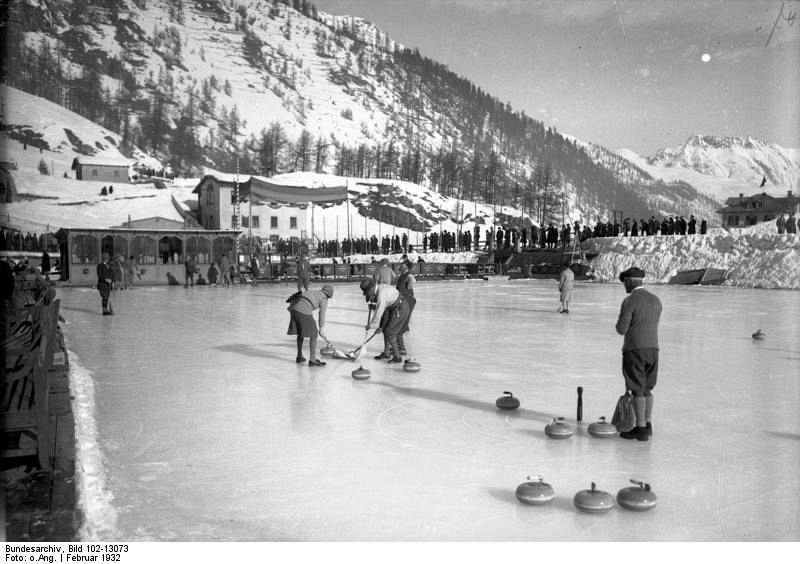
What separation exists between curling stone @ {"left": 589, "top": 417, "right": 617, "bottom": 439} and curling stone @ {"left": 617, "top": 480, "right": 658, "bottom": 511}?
1413mm

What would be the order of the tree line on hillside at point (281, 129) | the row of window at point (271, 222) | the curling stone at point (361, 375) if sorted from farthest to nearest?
the tree line on hillside at point (281, 129) → the row of window at point (271, 222) → the curling stone at point (361, 375)

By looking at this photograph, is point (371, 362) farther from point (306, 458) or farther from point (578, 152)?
point (578, 152)

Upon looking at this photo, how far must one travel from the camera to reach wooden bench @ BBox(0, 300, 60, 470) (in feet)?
13.1

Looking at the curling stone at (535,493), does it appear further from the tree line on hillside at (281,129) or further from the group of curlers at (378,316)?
the tree line on hillside at (281,129)

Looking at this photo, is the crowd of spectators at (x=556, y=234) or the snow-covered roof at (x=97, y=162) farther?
the snow-covered roof at (x=97, y=162)

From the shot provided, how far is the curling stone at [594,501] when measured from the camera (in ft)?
11.8

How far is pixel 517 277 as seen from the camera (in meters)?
38.0

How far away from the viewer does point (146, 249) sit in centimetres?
2895

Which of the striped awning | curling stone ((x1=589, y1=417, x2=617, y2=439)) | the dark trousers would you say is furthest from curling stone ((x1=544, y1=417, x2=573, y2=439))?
the striped awning

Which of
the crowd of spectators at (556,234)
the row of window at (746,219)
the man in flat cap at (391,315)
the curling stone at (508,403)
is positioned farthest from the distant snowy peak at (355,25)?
the row of window at (746,219)

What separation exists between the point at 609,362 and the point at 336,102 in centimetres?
12924

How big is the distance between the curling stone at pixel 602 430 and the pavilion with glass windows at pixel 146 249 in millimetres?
24320

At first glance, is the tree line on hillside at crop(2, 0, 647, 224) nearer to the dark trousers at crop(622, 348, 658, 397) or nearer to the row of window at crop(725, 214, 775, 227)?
the row of window at crop(725, 214, 775, 227)

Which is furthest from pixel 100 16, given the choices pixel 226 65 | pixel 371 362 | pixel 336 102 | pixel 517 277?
pixel 371 362
